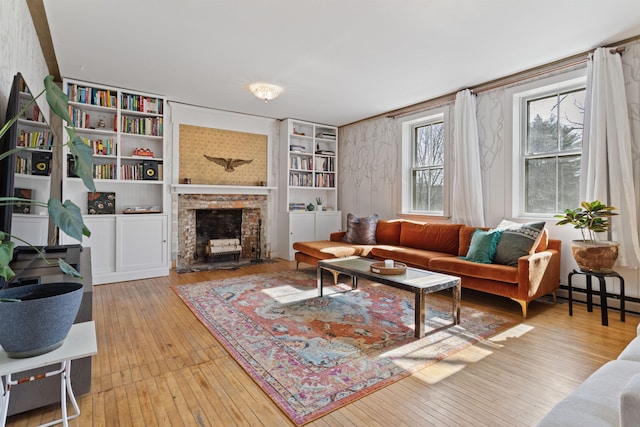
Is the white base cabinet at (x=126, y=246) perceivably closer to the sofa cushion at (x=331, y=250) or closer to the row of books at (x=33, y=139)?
the row of books at (x=33, y=139)

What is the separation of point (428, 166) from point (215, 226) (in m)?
3.74

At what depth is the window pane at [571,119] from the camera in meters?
3.62

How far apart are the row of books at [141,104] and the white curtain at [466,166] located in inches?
164

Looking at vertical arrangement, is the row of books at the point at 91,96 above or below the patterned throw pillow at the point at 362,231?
above

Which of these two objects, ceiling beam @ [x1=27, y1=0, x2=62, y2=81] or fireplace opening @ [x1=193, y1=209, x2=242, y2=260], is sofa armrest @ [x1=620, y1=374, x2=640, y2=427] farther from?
fireplace opening @ [x1=193, y1=209, x2=242, y2=260]

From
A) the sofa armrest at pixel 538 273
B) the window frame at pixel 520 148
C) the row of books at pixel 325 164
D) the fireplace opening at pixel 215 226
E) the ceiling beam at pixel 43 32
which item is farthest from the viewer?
the row of books at pixel 325 164

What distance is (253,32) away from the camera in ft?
9.82

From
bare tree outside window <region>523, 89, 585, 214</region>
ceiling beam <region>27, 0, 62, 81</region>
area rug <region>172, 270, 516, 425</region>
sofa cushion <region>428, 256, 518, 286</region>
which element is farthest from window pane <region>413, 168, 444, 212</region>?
ceiling beam <region>27, 0, 62, 81</region>

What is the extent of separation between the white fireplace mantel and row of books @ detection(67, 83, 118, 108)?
1377 millimetres

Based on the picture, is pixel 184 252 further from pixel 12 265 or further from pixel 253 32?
pixel 253 32

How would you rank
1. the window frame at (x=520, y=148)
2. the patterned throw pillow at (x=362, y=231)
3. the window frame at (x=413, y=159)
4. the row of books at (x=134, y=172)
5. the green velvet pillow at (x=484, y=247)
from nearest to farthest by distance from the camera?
the green velvet pillow at (x=484, y=247) → the window frame at (x=520, y=148) → the row of books at (x=134, y=172) → the window frame at (x=413, y=159) → the patterned throw pillow at (x=362, y=231)

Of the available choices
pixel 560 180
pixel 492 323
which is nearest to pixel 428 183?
pixel 560 180

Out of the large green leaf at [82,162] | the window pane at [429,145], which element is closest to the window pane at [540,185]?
the window pane at [429,145]

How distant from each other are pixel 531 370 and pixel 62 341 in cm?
254
